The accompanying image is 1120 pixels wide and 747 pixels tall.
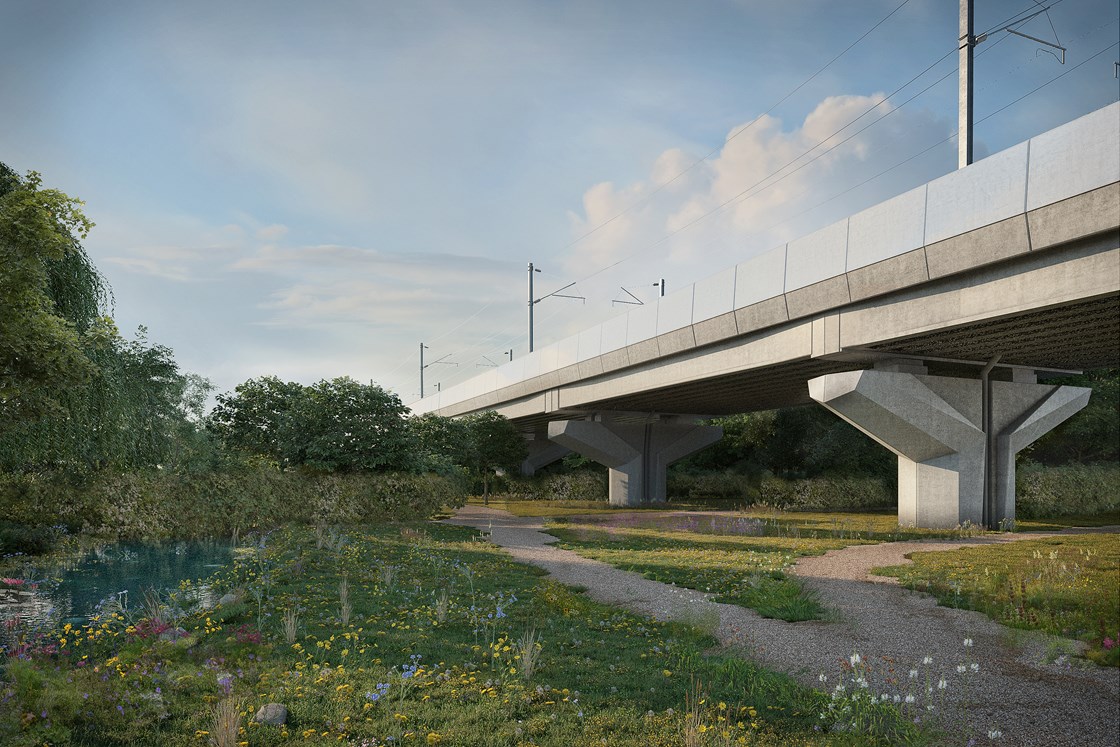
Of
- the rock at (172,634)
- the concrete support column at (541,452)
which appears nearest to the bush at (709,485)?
the concrete support column at (541,452)

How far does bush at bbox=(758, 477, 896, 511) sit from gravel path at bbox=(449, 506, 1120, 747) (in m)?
21.8

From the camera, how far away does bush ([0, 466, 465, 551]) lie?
17062 millimetres

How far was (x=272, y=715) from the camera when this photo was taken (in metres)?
5.00

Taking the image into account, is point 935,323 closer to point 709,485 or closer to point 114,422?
point 114,422

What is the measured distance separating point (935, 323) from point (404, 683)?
13.0 meters

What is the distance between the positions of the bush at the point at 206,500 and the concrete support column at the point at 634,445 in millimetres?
12099

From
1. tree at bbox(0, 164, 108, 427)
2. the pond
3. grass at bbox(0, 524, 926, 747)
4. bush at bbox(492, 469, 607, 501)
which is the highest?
tree at bbox(0, 164, 108, 427)

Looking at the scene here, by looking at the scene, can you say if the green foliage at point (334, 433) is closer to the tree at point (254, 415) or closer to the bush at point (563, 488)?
the tree at point (254, 415)

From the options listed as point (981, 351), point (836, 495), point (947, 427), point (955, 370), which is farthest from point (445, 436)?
point (981, 351)

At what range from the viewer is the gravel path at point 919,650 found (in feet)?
15.6

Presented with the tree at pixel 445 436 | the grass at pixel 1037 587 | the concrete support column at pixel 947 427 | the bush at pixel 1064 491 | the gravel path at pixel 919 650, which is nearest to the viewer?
the gravel path at pixel 919 650

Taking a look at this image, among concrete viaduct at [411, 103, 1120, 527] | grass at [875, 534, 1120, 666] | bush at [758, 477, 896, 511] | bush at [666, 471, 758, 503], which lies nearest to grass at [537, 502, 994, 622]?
grass at [875, 534, 1120, 666]

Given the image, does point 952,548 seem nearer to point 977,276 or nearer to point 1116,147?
point 977,276

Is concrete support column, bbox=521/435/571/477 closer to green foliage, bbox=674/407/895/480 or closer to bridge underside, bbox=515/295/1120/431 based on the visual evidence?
green foliage, bbox=674/407/895/480
